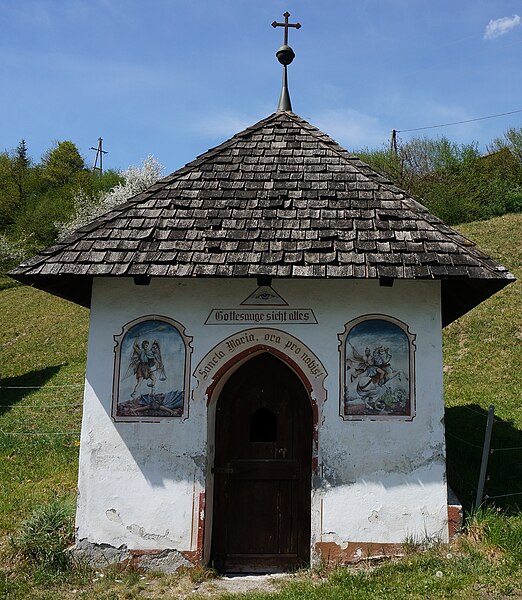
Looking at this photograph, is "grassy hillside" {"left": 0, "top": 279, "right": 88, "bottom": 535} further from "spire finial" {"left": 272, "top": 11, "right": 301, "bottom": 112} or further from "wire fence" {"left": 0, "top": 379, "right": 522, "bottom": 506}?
"spire finial" {"left": 272, "top": 11, "right": 301, "bottom": 112}

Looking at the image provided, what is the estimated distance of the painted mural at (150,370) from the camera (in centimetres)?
619

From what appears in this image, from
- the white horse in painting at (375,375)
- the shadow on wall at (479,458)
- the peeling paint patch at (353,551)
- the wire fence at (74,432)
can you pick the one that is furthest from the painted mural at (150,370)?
the shadow on wall at (479,458)

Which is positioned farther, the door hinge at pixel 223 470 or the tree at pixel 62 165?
the tree at pixel 62 165

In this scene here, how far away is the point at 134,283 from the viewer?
6.40m

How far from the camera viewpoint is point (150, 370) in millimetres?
6270

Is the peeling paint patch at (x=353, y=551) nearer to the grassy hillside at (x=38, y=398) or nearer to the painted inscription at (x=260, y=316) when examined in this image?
the painted inscription at (x=260, y=316)

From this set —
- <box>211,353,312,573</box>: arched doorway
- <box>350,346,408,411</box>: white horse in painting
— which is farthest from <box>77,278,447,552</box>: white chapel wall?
<box>211,353,312,573</box>: arched doorway

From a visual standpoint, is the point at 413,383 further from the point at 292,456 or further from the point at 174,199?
the point at 174,199

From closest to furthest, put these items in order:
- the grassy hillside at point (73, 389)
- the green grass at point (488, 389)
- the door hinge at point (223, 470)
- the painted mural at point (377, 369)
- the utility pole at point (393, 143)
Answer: the painted mural at point (377, 369)
the door hinge at point (223, 470)
the green grass at point (488, 389)
the grassy hillside at point (73, 389)
the utility pole at point (393, 143)

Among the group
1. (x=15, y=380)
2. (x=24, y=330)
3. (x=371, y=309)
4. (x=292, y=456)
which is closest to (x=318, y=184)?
(x=371, y=309)

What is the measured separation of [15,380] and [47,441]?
675 cm

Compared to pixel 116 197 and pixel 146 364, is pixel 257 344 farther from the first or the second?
pixel 116 197

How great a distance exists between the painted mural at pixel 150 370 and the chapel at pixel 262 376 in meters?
0.02

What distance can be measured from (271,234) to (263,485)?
291cm
